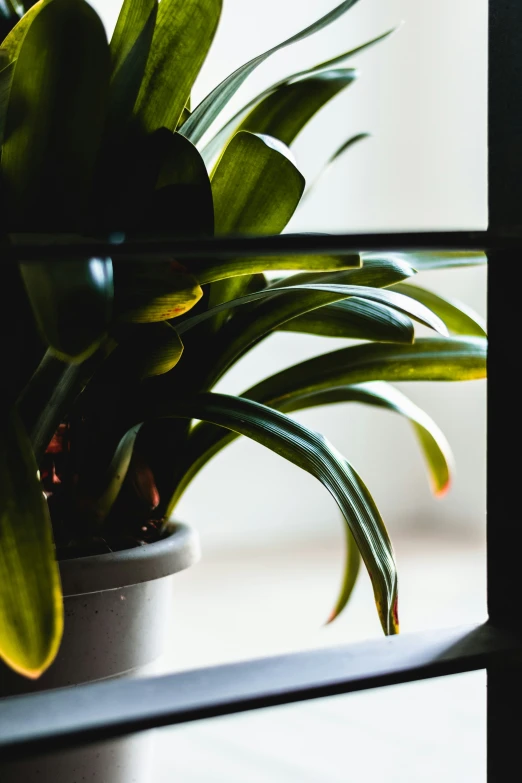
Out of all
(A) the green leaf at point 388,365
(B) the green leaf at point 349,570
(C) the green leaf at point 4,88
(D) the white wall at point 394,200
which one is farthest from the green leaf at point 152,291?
(D) the white wall at point 394,200

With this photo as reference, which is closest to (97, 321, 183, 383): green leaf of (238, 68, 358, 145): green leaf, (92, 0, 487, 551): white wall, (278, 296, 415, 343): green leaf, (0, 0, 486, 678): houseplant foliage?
(0, 0, 486, 678): houseplant foliage

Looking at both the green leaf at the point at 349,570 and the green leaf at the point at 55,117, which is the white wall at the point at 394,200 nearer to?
the green leaf at the point at 349,570

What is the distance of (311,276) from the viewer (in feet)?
1.94

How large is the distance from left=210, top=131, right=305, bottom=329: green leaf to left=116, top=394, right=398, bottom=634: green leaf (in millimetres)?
108

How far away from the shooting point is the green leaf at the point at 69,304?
0.32 meters

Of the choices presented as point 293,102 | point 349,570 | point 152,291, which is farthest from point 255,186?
point 349,570

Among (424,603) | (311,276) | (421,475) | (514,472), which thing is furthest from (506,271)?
(421,475)

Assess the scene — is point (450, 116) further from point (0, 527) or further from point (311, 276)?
point (0, 527)

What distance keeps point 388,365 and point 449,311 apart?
0.12 m

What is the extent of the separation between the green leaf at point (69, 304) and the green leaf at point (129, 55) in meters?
0.16

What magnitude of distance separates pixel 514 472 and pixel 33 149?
28 centimetres

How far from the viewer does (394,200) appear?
111 inches

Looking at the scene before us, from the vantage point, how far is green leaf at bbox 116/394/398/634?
415 millimetres

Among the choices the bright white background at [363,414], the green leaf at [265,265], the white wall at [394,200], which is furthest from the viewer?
the white wall at [394,200]
